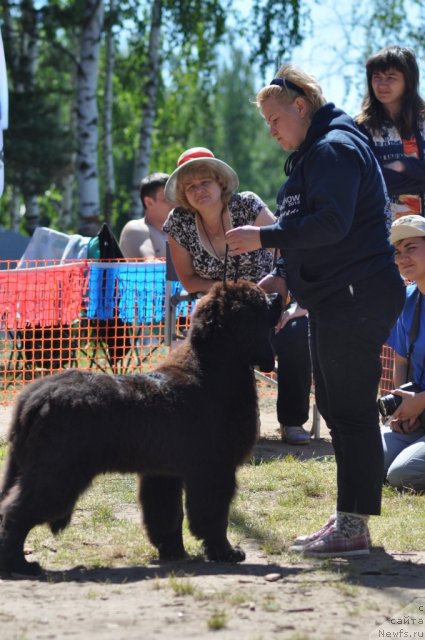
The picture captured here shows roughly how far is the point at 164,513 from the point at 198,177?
2241 mm

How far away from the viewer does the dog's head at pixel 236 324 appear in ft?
13.4

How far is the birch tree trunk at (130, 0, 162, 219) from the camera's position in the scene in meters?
16.6

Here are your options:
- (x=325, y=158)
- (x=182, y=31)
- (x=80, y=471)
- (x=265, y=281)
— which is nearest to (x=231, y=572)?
(x=80, y=471)

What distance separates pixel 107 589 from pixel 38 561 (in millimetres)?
628

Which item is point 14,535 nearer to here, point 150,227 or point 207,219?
point 207,219

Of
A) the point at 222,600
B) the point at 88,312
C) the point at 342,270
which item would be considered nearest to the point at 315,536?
the point at 222,600

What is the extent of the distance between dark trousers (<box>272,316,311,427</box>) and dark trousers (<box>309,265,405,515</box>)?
2.27 metres

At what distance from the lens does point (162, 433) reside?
388 centimetres

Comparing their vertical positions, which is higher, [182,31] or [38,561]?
[182,31]

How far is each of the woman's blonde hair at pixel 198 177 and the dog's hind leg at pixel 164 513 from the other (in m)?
2.10

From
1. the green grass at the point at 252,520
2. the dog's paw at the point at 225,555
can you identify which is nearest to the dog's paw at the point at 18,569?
the green grass at the point at 252,520

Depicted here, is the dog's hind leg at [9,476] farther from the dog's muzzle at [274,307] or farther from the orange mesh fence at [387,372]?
the orange mesh fence at [387,372]

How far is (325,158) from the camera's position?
3.83 metres

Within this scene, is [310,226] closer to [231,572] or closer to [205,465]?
[205,465]
